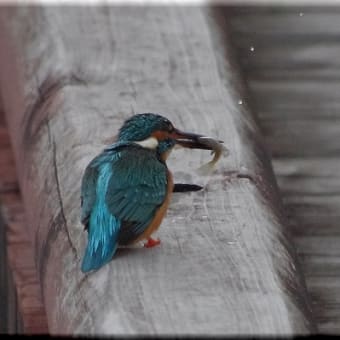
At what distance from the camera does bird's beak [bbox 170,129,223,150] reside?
266cm

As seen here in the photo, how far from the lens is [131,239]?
97.6 inches

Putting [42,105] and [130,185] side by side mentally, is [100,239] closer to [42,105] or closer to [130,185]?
[130,185]

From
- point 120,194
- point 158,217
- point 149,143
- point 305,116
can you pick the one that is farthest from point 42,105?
point 305,116

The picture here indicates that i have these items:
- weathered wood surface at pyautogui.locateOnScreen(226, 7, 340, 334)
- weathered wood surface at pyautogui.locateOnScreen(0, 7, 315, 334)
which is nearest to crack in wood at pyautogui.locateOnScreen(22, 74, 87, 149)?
weathered wood surface at pyautogui.locateOnScreen(0, 7, 315, 334)

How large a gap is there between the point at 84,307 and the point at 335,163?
4.32 ft

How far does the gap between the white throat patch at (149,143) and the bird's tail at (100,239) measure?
23 cm

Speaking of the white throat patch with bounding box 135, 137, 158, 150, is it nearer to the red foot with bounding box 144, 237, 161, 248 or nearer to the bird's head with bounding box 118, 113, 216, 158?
the bird's head with bounding box 118, 113, 216, 158

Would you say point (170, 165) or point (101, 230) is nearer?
point (101, 230)

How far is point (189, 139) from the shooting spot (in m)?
2.70

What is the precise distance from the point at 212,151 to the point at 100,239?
373 millimetres

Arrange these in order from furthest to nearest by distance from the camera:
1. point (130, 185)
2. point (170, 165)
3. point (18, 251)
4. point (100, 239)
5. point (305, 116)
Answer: point (18, 251) < point (305, 116) < point (170, 165) < point (130, 185) < point (100, 239)

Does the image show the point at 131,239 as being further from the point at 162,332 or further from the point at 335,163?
the point at 335,163

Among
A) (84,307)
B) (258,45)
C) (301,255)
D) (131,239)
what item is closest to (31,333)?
(258,45)

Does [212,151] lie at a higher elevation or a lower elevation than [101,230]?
higher
